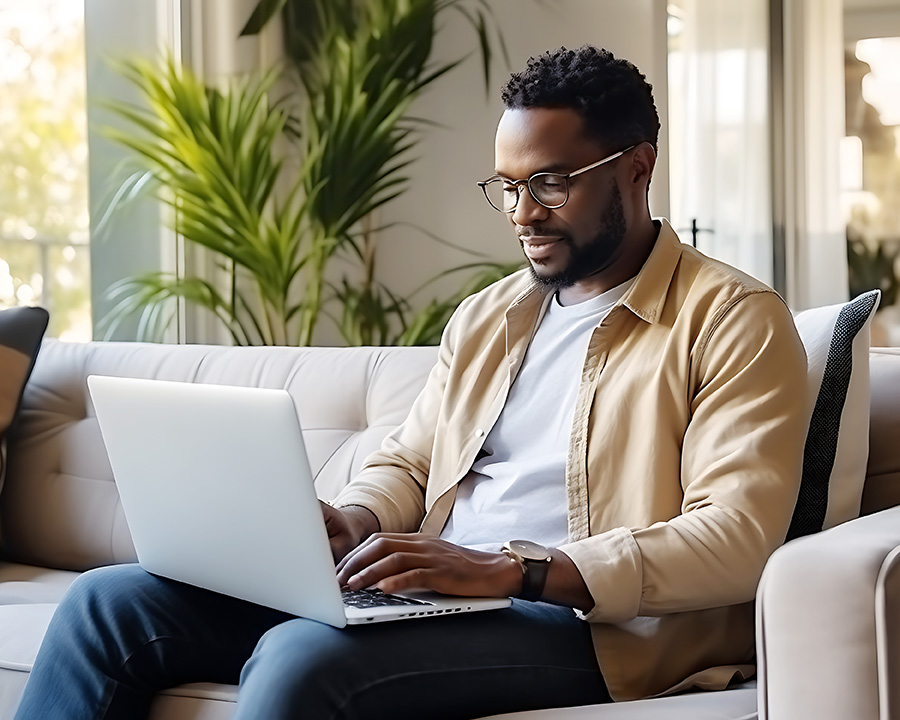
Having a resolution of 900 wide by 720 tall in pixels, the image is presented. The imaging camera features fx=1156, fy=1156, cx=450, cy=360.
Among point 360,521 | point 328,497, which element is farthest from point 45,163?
point 360,521

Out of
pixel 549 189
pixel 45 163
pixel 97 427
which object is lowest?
pixel 97 427

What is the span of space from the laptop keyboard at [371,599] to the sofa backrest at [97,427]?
0.65m

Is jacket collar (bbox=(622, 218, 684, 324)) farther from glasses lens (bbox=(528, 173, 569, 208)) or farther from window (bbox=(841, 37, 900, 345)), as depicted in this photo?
window (bbox=(841, 37, 900, 345))

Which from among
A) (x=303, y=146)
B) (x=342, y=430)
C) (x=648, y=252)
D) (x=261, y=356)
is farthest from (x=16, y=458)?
(x=303, y=146)

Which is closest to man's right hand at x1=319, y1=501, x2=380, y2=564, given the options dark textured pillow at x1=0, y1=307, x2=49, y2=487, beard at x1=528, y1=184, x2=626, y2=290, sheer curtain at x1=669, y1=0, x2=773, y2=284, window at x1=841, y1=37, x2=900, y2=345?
beard at x1=528, y1=184, x2=626, y2=290

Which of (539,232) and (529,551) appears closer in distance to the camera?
(529,551)

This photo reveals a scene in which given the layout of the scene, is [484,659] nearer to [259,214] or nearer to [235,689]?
[235,689]

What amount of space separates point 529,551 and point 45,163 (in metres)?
2.37

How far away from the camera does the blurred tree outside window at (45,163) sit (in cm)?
304

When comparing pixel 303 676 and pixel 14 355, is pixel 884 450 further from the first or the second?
pixel 14 355

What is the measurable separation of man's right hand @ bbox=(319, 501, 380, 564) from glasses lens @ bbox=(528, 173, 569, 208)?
45 cm

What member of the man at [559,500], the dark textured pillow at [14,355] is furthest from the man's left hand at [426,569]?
the dark textured pillow at [14,355]

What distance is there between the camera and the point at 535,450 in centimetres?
141

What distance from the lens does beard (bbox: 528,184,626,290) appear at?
1410 mm
